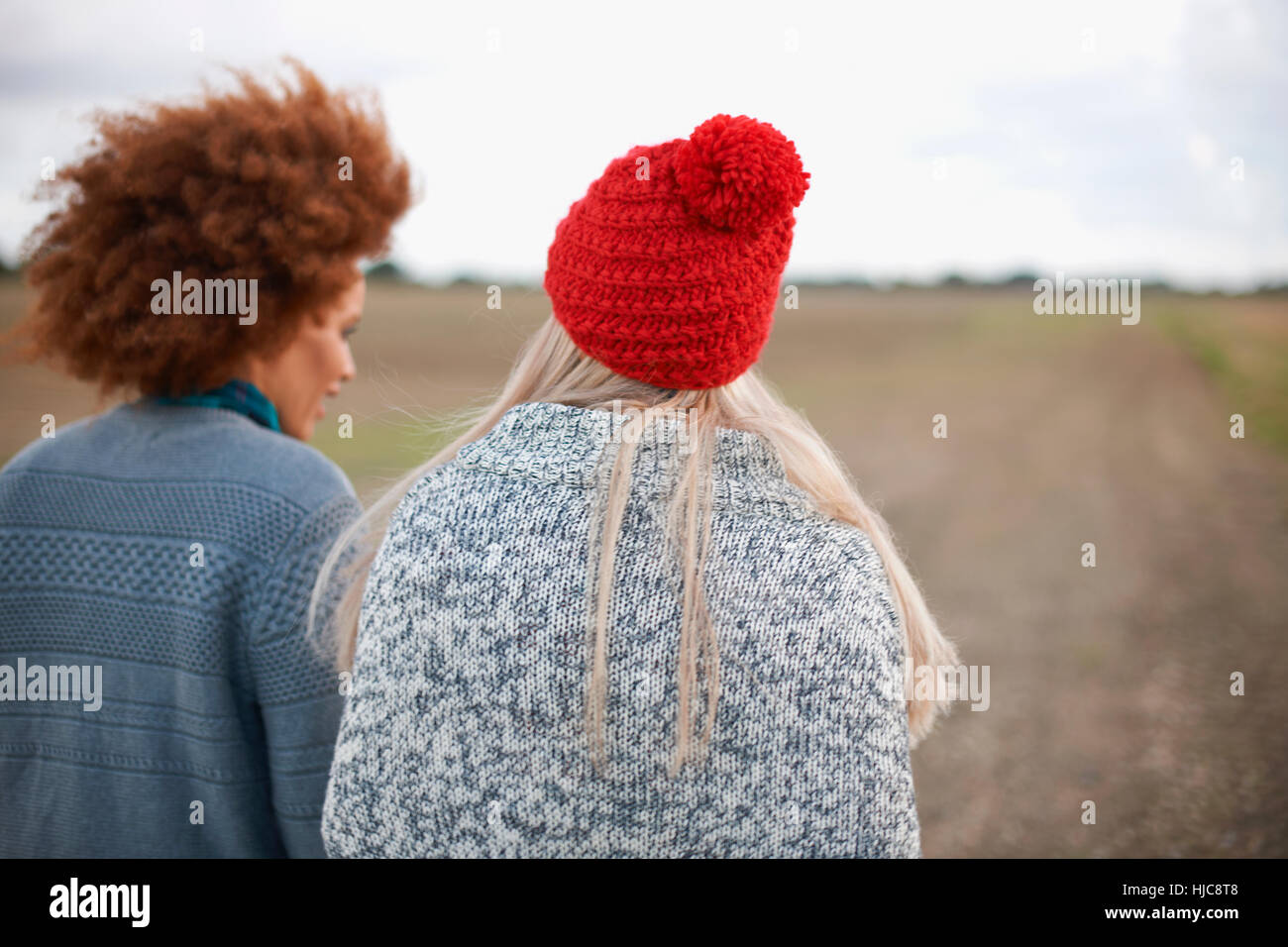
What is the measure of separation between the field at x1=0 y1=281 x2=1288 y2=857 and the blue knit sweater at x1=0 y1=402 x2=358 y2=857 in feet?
1.05

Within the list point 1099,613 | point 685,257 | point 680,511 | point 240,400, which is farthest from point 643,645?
point 1099,613

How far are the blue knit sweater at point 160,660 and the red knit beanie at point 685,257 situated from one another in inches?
31.5

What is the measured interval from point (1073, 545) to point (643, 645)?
9.04 meters

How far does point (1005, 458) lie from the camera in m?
14.0

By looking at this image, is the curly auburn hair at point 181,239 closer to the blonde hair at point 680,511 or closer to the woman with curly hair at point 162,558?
the woman with curly hair at point 162,558

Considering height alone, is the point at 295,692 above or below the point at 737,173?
below

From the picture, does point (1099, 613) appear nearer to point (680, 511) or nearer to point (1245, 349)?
point (680, 511)

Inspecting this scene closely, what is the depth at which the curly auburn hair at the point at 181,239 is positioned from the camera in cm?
217

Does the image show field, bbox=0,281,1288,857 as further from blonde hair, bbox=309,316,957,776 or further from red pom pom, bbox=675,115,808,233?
red pom pom, bbox=675,115,808,233

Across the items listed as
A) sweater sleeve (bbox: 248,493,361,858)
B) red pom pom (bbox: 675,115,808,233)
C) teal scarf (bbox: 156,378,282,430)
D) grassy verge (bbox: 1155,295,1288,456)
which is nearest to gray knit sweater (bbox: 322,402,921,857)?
red pom pom (bbox: 675,115,808,233)

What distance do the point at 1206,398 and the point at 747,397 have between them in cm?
2056

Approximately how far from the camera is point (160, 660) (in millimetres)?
1925

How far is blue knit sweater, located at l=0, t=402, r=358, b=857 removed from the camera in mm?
1926
